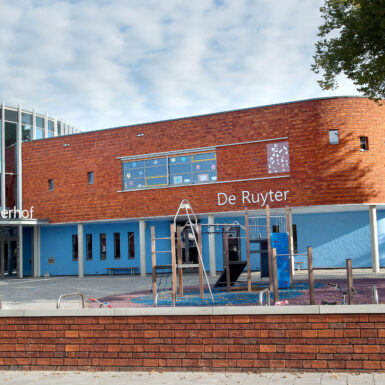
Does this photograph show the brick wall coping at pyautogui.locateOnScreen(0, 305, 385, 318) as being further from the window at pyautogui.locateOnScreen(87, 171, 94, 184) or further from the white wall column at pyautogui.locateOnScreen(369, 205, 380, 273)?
the window at pyautogui.locateOnScreen(87, 171, 94, 184)

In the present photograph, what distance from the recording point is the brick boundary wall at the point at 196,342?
24.3ft

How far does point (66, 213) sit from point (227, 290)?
647 inches

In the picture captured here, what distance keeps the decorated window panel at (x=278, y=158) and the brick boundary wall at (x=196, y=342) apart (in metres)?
18.8

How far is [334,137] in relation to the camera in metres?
25.2

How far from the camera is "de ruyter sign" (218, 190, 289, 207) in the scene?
26.0 m

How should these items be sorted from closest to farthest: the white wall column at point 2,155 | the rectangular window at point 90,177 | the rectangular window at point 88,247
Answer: the rectangular window at point 90,177 → the rectangular window at point 88,247 → the white wall column at point 2,155

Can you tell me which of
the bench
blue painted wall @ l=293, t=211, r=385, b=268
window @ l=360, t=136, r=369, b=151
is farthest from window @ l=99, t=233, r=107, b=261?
window @ l=360, t=136, r=369, b=151

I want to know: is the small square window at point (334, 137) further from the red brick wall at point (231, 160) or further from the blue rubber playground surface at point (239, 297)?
the blue rubber playground surface at point (239, 297)

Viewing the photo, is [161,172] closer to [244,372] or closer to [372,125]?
[372,125]

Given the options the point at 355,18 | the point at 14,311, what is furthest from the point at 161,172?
the point at 14,311

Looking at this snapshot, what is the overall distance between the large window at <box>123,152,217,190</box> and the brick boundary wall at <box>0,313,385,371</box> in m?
19.6

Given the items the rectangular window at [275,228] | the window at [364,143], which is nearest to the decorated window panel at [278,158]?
the window at [364,143]

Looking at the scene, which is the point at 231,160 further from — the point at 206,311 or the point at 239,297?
the point at 206,311

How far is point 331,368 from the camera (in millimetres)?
7441
